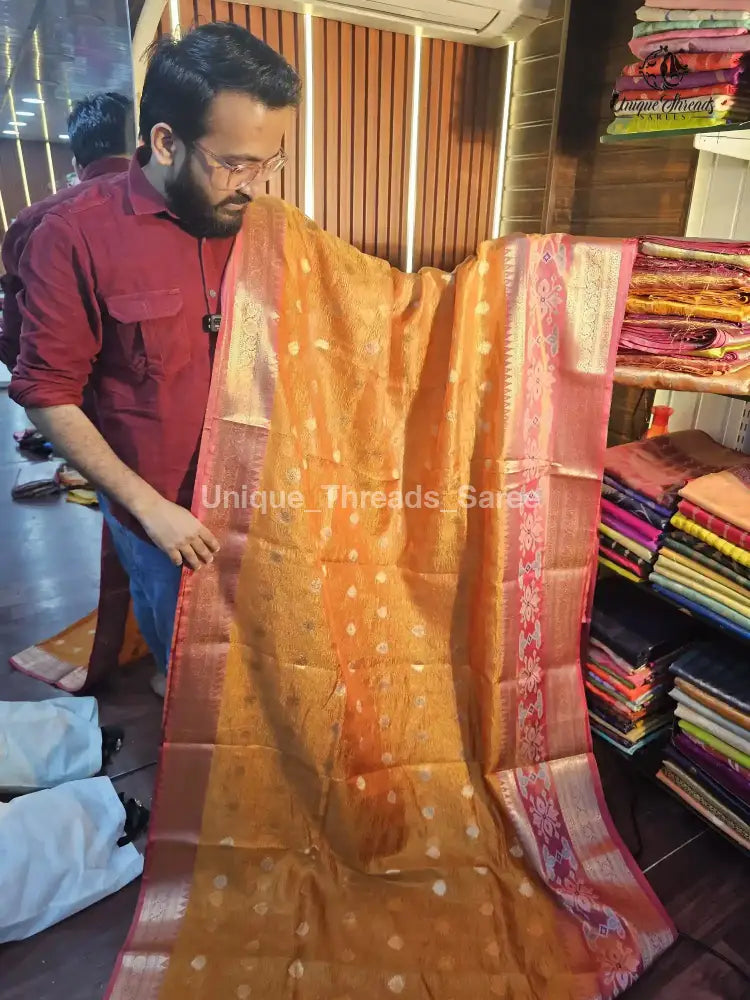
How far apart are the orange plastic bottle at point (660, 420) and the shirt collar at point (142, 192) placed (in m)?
1.37

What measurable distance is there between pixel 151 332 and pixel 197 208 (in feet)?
0.76

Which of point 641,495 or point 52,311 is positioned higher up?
point 52,311

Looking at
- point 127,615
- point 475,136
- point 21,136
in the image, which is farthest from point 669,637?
point 21,136

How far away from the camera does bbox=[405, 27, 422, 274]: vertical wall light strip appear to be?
2115 millimetres

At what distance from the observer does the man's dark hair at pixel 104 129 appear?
1.43 meters

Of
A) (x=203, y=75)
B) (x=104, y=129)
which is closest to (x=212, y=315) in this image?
(x=203, y=75)

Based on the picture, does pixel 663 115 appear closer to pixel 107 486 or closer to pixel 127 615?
pixel 107 486

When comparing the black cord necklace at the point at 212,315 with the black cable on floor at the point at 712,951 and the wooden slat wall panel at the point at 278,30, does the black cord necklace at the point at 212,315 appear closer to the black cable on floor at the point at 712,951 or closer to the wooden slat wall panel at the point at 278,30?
the wooden slat wall panel at the point at 278,30

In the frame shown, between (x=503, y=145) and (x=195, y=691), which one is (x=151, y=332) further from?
(x=503, y=145)

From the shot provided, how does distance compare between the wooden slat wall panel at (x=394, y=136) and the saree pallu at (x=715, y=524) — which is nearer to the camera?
the saree pallu at (x=715, y=524)

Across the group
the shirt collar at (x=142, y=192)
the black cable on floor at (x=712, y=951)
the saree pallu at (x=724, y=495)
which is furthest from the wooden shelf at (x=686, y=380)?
the black cable on floor at (x=712, y=951)

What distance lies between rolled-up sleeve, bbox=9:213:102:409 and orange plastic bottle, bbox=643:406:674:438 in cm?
146

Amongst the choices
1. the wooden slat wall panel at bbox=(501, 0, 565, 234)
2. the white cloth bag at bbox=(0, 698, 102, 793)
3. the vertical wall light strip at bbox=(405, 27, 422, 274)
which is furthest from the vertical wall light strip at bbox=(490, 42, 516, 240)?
the white cloth bag at bbox=(0, 698, 102, 793)

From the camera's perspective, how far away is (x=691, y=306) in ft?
4.54
